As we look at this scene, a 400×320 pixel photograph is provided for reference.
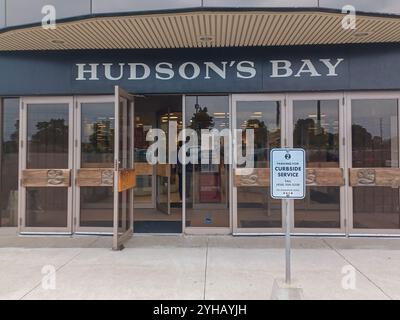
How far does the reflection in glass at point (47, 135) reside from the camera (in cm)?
834

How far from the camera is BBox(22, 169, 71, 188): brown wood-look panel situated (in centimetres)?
823

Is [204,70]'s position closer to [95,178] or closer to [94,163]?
[94,163]

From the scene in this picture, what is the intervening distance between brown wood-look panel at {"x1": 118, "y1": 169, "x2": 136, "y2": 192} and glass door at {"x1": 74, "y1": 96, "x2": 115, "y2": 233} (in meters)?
0.44

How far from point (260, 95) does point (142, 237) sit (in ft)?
11.3

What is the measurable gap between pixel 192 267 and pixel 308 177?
3132 millimetres

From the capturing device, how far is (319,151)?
317 inches

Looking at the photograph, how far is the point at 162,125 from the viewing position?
1081 centimetres

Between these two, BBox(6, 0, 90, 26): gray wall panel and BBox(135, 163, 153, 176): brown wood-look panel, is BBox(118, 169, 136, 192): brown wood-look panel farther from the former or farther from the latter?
BBox(135, 163, 153, 176): brown wood-look panel

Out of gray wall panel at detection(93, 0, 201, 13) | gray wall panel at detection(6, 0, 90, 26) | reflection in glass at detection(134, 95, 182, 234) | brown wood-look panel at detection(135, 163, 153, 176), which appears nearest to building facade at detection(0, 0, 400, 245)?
gray wall panel at detection(6, 0, 90, 26)

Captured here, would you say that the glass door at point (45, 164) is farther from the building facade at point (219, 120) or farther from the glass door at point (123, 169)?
the glass door at point (123, 169)

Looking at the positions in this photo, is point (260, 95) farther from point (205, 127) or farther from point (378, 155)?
point (378, 155)

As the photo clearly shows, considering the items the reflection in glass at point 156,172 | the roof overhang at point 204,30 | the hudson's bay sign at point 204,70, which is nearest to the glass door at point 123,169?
the hudson's bay sign at point 204,70

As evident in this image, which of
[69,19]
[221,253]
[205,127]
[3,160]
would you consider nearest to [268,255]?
[221,253]

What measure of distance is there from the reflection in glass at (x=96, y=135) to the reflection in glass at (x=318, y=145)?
355 centimetres
